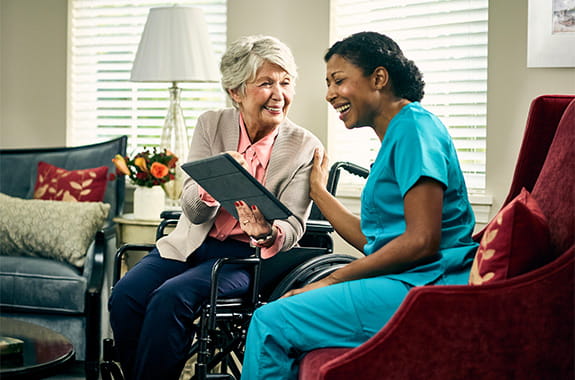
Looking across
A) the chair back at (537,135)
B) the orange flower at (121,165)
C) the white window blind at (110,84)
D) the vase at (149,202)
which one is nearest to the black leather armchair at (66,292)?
the vase at (149,202)

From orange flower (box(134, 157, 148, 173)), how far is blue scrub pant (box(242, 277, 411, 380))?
1781 millimetres

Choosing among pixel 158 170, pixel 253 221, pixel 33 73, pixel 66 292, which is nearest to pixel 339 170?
pixel 253 221

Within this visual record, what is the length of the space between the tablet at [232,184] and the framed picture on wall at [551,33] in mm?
1613

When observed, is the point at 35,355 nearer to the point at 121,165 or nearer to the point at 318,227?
the point at 318,227

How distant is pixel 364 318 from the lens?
160 centimetres

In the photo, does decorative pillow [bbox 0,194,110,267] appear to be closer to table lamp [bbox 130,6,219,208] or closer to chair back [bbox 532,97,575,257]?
table lamp [bbox 130,6,219,208]

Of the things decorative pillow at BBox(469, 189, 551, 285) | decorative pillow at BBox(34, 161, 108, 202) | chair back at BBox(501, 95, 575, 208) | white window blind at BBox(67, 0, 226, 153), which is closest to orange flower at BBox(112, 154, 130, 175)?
decorative pillow at BBox(34, 161, 108, 202)

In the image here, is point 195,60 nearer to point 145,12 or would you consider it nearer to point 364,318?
point 145,12

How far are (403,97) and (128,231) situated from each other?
6.13 ft

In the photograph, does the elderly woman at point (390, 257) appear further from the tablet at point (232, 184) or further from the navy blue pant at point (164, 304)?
the navy blue pant at point (164, 304)

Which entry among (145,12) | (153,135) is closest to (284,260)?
(153,135)

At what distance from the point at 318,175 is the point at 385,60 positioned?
0.54m

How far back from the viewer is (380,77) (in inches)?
72.2

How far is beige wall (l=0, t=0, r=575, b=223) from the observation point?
302 cm
